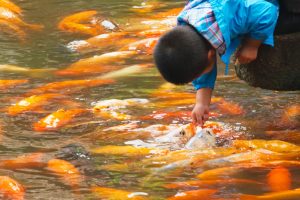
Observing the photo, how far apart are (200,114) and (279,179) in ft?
1.98

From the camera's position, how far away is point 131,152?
363 cm

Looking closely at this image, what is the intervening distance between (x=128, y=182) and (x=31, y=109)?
1.36 metres

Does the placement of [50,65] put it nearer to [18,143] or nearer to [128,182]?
[18,143]

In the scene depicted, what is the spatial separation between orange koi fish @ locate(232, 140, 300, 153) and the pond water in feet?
0.09

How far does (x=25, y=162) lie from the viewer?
3.53 m

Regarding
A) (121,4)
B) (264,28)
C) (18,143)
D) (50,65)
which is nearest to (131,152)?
(18,143)

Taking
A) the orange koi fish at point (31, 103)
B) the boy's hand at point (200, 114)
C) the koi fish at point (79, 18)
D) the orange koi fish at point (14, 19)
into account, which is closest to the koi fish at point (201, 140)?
the boy's hand at point (200, 114)

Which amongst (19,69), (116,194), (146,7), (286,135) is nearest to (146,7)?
(146,7)

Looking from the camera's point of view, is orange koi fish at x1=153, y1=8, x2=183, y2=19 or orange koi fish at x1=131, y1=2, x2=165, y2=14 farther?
orange koi fish at x1=131, y1=2, x2=165, y2=14

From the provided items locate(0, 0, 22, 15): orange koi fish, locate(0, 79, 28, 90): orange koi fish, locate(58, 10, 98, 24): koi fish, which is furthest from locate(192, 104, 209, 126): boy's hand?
locate(0, 0, 22, 15): orange koi fish

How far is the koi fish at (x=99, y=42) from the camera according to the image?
6074 millimetres

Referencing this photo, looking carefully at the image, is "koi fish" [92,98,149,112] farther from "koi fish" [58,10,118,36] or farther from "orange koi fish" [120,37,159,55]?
"koi fish" [58,10,118,36]

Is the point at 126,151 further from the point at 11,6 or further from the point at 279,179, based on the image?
the point at 11,6

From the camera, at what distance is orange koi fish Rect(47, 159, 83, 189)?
10.7 feet
